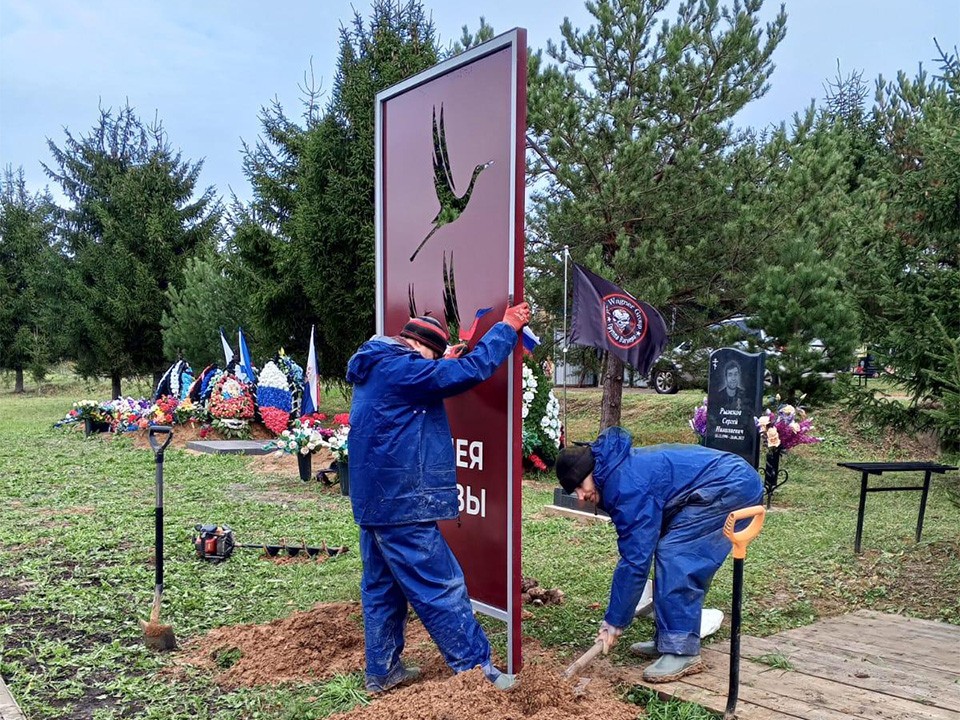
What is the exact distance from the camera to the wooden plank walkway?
3787 millimetres

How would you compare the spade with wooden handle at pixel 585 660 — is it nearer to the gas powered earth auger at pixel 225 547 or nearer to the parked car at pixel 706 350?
the gas powered earth auger at pixel 225 547

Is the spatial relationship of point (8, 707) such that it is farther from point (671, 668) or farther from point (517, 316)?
point (671, 668)

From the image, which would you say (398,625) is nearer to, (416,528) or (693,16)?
(416,528)

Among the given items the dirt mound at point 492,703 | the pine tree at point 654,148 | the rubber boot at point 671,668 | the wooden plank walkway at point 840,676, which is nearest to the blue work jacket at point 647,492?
the rubber boot at point 671,668

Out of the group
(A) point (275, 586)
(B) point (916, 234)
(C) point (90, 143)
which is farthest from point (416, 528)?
(C) point (90, 143)

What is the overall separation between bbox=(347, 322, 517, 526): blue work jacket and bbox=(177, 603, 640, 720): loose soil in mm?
790

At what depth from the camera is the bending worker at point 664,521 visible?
4195 millimetres

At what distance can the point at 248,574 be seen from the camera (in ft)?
21.7

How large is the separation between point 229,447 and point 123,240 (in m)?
14.1

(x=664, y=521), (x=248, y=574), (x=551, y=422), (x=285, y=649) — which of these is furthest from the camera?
(x=551, y=422)

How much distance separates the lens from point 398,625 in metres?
4.29

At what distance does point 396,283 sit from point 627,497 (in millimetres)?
2082

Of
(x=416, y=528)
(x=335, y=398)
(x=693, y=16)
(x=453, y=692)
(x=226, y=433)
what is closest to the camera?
(x=453, y=692)

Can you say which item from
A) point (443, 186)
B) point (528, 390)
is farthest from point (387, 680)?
point (528, 390)
